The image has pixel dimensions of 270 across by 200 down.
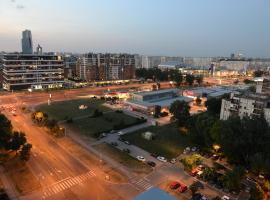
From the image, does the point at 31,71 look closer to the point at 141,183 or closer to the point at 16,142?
the point at 16,142

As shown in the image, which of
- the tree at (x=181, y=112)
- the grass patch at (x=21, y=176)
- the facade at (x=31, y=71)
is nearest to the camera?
the grass patch at (x=21, y=176)

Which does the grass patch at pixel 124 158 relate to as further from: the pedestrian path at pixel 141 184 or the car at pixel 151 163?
the pedestrian path at pixel 141 184

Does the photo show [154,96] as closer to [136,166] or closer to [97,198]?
[136,166]

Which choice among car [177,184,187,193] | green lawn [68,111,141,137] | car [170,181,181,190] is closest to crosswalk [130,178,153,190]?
car [170,181,181,190]

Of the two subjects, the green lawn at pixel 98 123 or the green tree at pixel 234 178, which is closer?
the green tree at pixel 234 178

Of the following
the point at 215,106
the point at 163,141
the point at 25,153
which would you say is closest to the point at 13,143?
the point at 25,153

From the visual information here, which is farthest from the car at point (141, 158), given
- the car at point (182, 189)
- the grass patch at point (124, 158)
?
the car at point (182, 189)
